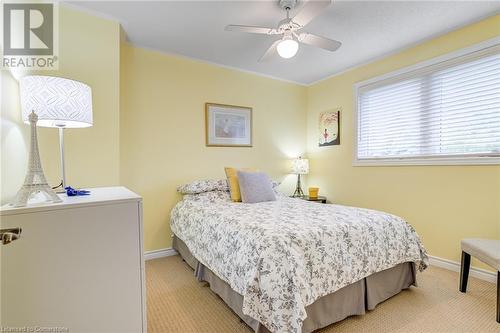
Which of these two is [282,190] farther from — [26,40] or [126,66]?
[26,40]

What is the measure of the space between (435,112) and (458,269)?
1655 mm

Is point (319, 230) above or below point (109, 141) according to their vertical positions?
below

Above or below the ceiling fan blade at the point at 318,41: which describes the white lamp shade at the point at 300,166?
below

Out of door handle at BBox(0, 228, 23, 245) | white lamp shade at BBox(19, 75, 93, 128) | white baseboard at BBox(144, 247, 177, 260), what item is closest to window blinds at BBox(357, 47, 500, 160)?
white baseboard at BBox(144, 247, 177, 260)

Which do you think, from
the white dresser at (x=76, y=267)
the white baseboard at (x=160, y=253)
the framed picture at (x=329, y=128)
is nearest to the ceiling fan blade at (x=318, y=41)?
the framed picture at (x=329, y=128)

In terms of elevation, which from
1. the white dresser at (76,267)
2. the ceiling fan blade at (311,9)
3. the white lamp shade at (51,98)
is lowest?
the white dresser at (76,267)

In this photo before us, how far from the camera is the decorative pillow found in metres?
2.81

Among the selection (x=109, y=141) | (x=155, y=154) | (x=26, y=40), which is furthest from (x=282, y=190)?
(x=26, y=40)

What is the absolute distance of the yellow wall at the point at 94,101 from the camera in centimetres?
192

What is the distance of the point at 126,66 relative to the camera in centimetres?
267

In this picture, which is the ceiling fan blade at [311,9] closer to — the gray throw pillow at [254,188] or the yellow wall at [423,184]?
the gray throw pillow at [254,188]

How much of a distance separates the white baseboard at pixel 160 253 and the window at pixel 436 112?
2792 millimetres

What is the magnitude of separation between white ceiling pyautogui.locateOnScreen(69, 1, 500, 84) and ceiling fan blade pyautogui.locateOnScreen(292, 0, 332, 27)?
1.23 ft

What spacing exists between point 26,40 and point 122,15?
0.79 m
